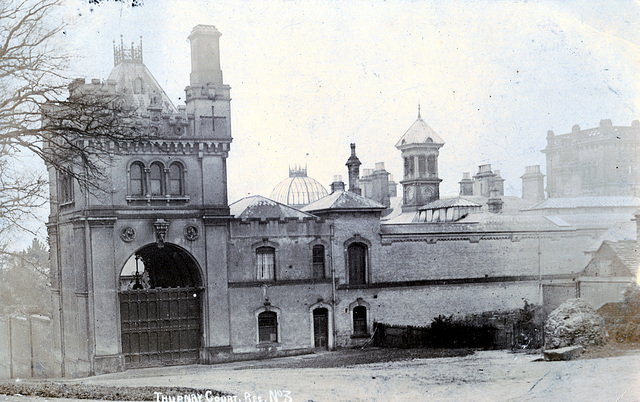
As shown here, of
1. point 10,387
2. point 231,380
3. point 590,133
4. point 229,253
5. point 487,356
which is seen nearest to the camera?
point 10,387

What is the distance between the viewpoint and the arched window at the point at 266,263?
29203 mm

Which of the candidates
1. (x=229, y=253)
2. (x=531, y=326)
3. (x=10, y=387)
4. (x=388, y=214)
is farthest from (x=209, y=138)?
(x=388, y=214)

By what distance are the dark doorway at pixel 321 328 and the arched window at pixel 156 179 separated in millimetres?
9122

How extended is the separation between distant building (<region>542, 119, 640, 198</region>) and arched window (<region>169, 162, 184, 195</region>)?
21.1 m

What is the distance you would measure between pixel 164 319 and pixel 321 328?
7.25 meters

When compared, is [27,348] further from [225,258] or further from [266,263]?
[266,263]

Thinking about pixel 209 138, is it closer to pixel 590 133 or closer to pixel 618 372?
pixel 618 372

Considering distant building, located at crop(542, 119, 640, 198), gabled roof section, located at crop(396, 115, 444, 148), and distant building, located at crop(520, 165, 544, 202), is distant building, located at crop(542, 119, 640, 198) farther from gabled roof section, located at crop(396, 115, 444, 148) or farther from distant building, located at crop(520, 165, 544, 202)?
distant building, located at crop(520, 165, 544, 202)

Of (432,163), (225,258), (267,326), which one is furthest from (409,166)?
(225,258)

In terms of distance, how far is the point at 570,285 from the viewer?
110 feet

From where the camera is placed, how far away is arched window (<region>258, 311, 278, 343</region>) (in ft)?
94.6

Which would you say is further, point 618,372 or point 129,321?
point 129,321

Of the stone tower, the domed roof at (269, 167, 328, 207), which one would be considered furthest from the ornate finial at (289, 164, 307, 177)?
the stone tower

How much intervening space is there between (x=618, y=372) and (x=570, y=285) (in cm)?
1668
